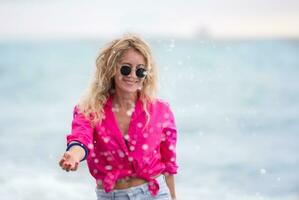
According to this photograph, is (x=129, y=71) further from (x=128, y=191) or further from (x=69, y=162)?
(x=69, y=162)

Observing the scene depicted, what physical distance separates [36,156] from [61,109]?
620cm

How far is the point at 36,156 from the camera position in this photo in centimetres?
1060

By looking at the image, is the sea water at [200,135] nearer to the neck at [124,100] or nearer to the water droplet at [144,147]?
the neck at [124,100]

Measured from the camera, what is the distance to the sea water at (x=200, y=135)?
8.66 metres

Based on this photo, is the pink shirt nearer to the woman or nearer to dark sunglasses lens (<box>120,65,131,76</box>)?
the woman

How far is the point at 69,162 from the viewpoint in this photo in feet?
12.1

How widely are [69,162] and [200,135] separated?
9.34 m

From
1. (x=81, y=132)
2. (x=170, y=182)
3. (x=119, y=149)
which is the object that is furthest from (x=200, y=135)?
(x=81, y=132)

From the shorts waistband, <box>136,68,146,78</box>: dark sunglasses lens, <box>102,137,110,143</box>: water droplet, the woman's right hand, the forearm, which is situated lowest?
the woman's right hand

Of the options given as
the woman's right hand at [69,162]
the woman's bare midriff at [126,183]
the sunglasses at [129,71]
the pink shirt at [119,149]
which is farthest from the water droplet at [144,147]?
the woman's right hand at [69,162]

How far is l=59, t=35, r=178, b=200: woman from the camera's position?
14.2 ft

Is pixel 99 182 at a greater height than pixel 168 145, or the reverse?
pixel 168 145

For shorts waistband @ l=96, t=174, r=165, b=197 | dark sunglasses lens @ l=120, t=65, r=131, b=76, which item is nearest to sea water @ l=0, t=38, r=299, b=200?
dark sunglasses lens @ l=120, t=65, r=131, b=76

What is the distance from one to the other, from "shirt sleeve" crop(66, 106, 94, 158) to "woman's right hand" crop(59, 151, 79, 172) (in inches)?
12.4
